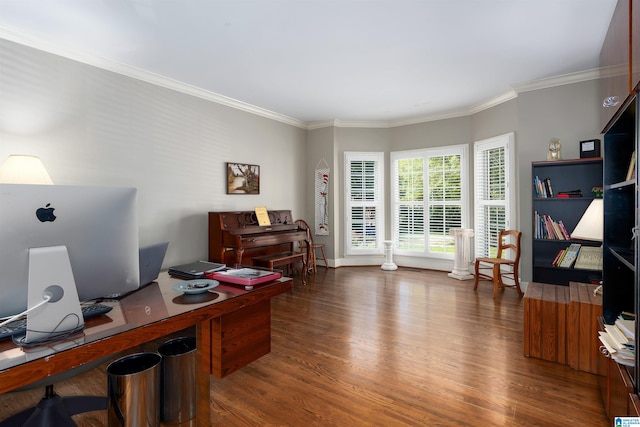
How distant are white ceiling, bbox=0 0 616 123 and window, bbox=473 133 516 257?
2.83 ft

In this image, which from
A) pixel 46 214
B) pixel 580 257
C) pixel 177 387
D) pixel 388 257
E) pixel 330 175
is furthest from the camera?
pixel 330 175

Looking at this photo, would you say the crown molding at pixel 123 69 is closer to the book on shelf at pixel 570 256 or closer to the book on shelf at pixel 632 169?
the book on shelf at pixel 632 169

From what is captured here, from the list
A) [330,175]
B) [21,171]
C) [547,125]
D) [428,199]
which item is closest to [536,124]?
[547,125]

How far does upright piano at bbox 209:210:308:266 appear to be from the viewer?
4285 millimetres

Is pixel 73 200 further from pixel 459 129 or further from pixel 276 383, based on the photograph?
pixel 459 129

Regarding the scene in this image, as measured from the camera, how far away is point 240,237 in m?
4.26

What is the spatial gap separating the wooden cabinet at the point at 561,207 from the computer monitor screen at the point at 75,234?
14.5ft

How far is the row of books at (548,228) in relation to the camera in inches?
154

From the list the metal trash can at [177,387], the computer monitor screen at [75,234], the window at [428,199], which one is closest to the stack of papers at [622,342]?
the metal trash can at [177,387]

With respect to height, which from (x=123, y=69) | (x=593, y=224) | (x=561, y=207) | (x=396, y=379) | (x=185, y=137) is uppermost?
(x=123, y=69)

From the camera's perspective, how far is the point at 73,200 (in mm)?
1149

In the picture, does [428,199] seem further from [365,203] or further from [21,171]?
[21,171]

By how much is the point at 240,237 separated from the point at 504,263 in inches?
140

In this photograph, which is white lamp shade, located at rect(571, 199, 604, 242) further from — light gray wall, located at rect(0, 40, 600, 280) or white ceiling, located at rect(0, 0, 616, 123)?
light gray wall, located at rect(0, 40, 600, 280)
